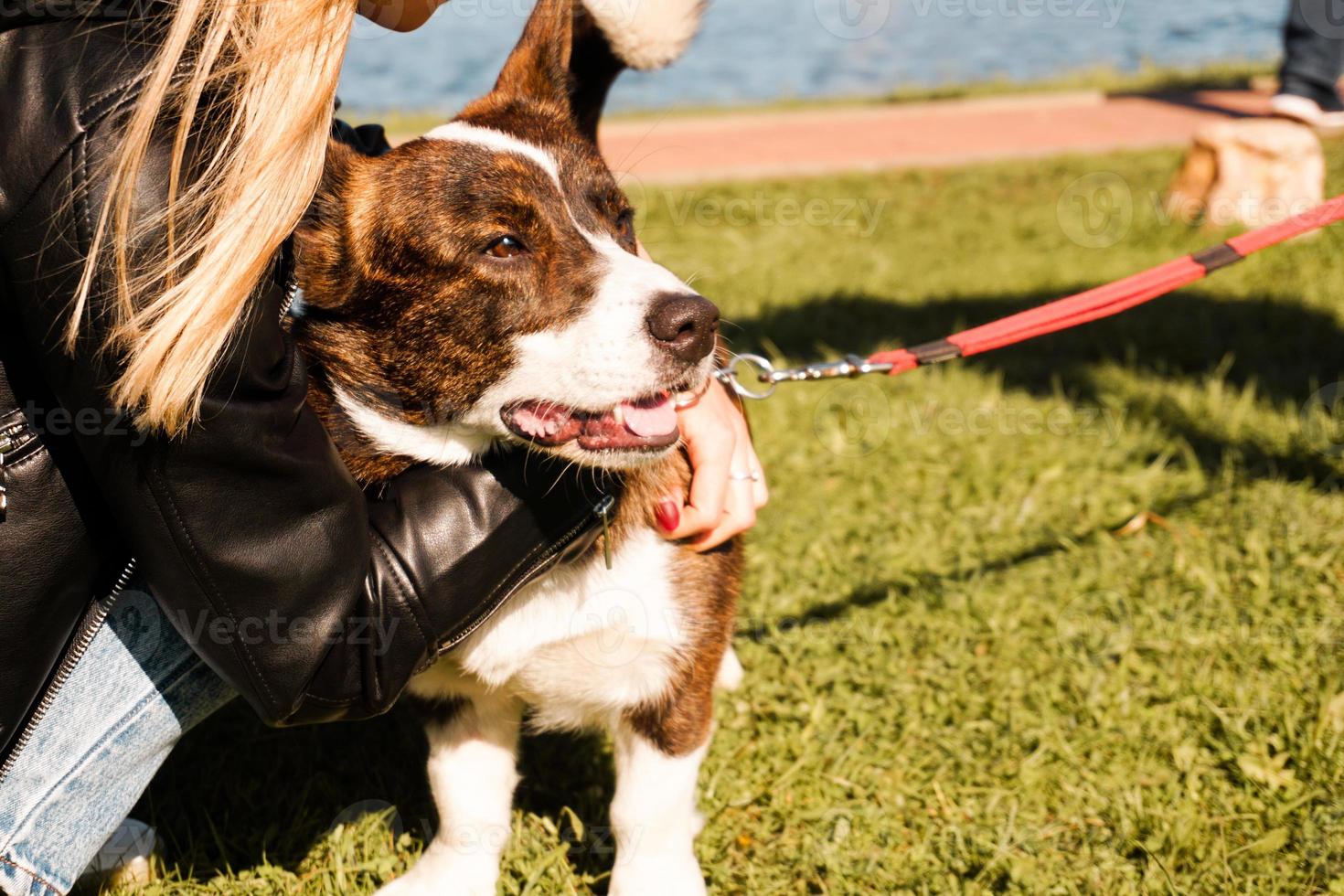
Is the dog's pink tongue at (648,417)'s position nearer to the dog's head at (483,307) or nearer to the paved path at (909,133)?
the dog's head at (483,307)

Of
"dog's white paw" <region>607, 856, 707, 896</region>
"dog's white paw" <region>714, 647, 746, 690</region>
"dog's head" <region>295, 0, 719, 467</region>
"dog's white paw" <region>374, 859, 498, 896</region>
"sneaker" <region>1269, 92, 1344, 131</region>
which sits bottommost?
"dog's white paw" <region>714, 647, 746, 690</region>

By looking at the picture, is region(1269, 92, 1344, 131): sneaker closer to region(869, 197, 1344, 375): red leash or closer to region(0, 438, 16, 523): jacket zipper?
region(869, 197, 1344, 375): red leash

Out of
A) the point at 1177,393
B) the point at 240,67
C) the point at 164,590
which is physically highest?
the point at 240,67

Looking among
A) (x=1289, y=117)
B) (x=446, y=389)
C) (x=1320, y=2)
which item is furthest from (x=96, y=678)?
(x=1289, y=117)

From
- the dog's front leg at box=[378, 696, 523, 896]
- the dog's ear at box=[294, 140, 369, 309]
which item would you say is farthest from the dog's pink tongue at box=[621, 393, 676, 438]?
the dog's front leg at box=[378, 696, 523, 896]

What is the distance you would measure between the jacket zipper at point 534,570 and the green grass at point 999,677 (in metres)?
0.73

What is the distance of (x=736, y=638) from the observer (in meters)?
3.17

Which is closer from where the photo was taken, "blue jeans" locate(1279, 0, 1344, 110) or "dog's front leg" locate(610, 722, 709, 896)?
"dog's front leg" locate(610, 722, 709, 896)

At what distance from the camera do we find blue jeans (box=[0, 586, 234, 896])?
184 centimetres

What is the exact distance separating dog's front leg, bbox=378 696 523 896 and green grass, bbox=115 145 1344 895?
140 millimetres

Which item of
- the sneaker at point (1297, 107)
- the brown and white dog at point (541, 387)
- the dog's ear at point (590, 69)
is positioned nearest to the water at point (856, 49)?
the sneaker at point (1297, 107)

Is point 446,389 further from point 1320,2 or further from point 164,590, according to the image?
point 1320,2

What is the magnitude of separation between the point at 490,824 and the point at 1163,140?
8227mm

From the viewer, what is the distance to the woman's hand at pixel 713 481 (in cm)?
214
